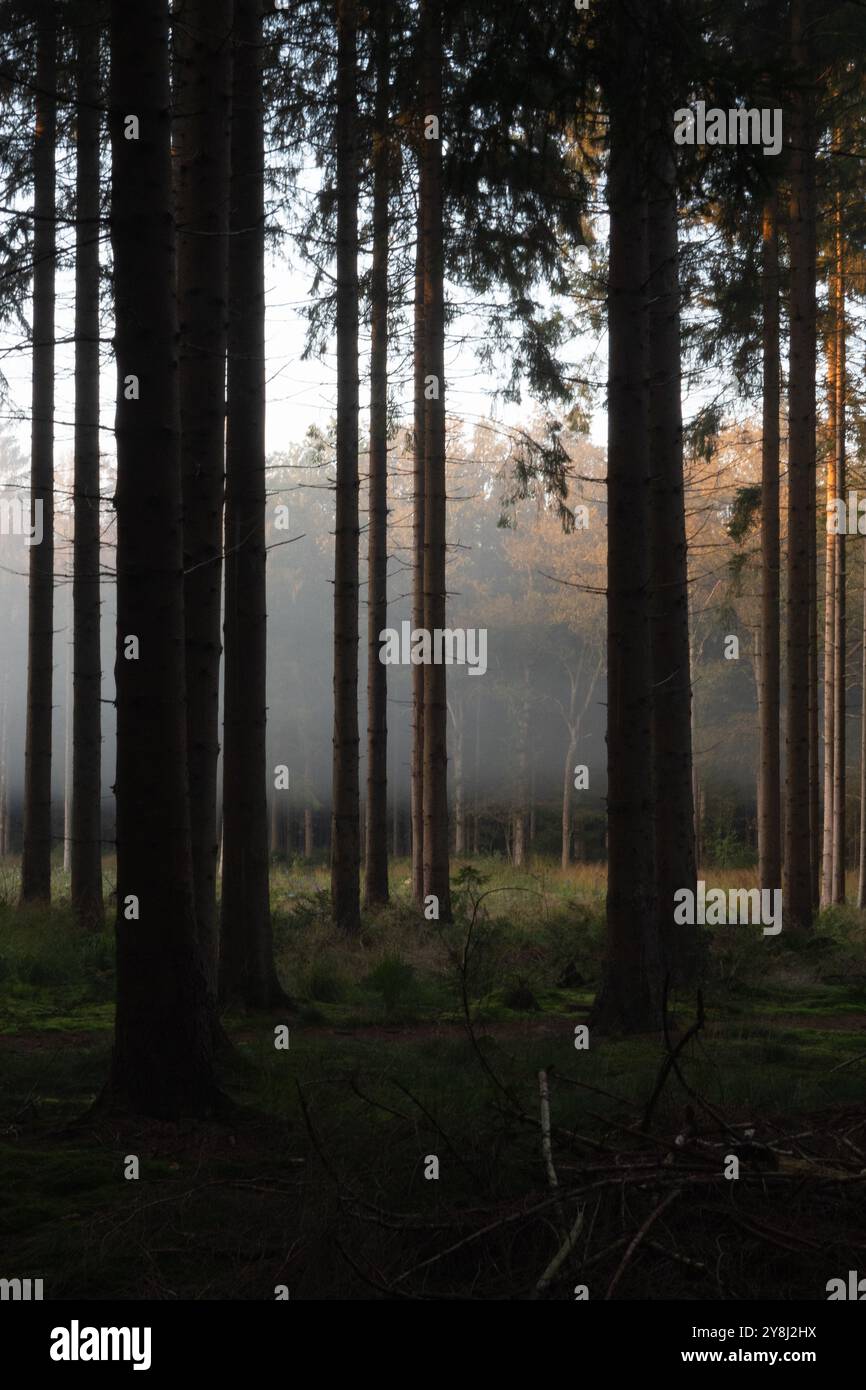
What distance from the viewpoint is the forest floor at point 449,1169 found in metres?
3.95

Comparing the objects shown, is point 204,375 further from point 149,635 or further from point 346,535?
point 346,535

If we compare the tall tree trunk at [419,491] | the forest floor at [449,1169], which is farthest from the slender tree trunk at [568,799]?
the forest floor at [449,1169]

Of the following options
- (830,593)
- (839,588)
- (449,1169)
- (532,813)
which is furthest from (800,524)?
(532,813)

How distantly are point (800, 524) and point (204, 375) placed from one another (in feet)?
32.3

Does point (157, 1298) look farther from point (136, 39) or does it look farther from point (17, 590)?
point (17, 590)

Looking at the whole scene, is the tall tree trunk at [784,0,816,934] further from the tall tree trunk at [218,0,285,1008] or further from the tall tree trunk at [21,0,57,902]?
the tall tree trunk at [21,0,57,902]

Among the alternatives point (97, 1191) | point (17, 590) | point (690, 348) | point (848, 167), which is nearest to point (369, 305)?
point (690, 348)

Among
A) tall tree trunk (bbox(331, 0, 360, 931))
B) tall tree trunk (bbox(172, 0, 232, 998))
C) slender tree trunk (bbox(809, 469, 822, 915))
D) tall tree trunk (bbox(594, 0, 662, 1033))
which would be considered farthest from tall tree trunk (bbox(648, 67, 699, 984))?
slender tree trunk (bbox(809, 469, 822, 915))

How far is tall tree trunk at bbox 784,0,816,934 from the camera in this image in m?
15.2

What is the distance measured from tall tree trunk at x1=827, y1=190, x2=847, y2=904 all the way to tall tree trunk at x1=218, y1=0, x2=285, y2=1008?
11.4 meters

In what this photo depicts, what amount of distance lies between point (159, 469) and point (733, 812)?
36492mm

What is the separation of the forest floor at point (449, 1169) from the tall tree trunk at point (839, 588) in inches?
494

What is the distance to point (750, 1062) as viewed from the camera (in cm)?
750
